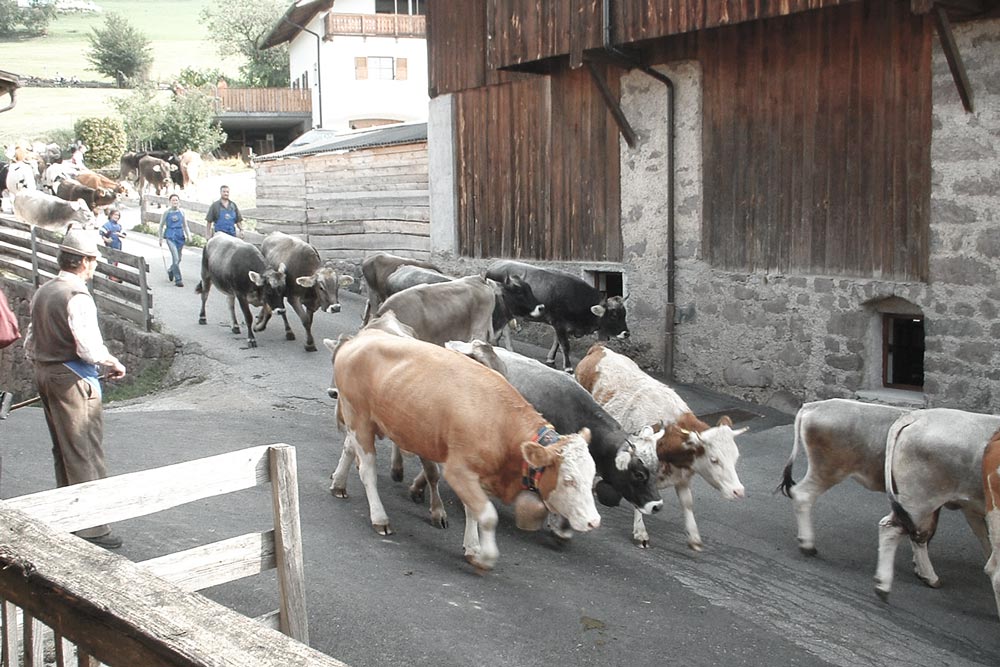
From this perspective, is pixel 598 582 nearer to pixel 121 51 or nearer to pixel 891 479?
pixel 891 479

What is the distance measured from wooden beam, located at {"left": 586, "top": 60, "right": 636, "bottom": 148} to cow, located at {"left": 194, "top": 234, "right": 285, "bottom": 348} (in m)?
5.53

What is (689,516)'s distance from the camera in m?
7.74

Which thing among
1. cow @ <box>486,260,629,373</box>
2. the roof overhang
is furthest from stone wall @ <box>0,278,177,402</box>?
the roof overhang

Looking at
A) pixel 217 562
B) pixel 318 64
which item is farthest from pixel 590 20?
pixel 318 64

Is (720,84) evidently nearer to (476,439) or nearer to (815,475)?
(815,475)

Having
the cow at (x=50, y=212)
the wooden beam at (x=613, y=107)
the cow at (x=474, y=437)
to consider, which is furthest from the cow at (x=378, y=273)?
the cow at (x=50, y=212)

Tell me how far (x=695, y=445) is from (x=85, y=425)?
172 inches

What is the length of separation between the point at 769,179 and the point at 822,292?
1.56 m

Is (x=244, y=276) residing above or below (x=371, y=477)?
above

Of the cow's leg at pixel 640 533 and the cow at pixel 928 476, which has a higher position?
the cow at pixel 928 476

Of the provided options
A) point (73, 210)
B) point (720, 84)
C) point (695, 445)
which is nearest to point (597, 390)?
point (695, 445)

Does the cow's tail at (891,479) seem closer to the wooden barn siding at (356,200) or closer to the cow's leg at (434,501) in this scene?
the cow's leg at (434,501)

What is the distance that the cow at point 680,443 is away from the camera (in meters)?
Answer: 7.50

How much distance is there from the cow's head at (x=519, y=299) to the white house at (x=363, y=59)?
97.4ft
